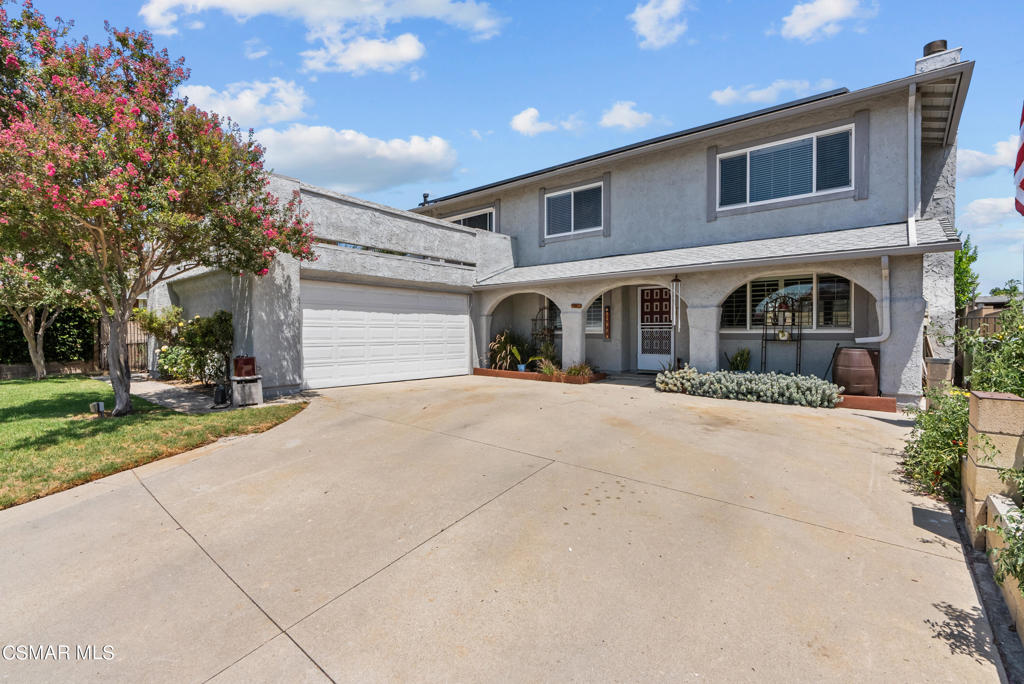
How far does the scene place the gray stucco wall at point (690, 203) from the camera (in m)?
9.14

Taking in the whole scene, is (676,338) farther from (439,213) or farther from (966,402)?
(439,213)

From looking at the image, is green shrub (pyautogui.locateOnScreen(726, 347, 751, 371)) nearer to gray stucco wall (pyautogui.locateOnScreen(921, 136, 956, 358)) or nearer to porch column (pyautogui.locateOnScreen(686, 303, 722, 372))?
porch column (pyautogui.locateOnScreen(686, 303, 722, 372))

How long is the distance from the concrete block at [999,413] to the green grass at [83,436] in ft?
27.3

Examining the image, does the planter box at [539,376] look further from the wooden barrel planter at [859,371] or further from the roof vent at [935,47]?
the roof vent at [935,47]

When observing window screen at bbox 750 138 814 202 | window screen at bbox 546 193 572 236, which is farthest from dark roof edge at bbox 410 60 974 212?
window screen at bbox 546 193 572 236

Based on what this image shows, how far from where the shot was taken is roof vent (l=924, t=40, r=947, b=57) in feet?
28.7

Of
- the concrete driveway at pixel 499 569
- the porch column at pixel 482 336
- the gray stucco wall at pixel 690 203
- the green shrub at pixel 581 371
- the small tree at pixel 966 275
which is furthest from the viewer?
the small tree at pixel 966 275

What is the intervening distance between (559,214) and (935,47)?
8.97 metres

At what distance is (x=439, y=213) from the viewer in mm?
17562

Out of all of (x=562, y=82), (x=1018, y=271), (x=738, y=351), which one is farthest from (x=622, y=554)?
(x=562, y=82)

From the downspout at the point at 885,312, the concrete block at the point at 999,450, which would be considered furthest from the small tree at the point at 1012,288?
the downspout at the point at 885,312

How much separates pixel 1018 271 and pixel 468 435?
20.1ft

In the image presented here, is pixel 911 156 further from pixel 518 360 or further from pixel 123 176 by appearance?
pixel 123 176

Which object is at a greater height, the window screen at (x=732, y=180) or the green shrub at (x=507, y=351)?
the window screen at (x=732, y=180)
